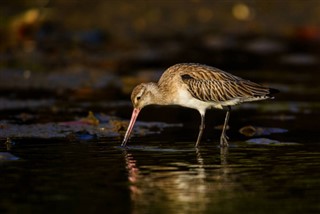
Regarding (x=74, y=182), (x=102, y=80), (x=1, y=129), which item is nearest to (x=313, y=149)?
(x=74, y=182)

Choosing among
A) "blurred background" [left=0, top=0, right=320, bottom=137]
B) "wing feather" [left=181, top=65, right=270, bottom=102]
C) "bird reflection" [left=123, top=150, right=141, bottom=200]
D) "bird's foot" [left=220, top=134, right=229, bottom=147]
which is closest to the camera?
"bird reflection" [left=123, top=150, right=141, bottom=200]

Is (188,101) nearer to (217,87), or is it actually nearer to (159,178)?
(217,87)

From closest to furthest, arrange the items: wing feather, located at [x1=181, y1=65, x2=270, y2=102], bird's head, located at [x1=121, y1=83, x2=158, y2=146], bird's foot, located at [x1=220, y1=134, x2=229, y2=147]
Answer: bird's foot, located at [x1=220, y1=134, x2=229, y2=147]
wing feather, located at [x1=181, y1=65, x2=270, y2=102]
bird's head, located at [x1=121, y1=83, x2=158, y2=146]

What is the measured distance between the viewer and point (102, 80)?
21734 mm

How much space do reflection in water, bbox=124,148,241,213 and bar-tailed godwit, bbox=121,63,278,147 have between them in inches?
59.0

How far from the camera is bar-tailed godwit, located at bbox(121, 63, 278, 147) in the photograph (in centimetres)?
1398

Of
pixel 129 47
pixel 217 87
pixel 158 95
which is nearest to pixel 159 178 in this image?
pixel 217 87

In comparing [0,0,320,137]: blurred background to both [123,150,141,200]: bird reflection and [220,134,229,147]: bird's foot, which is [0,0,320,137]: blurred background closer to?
[220,134,229,147]: bird's foot

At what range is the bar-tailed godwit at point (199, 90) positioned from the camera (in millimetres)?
13984

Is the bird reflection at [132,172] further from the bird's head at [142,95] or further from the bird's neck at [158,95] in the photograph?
the bird's neck at [158,95]

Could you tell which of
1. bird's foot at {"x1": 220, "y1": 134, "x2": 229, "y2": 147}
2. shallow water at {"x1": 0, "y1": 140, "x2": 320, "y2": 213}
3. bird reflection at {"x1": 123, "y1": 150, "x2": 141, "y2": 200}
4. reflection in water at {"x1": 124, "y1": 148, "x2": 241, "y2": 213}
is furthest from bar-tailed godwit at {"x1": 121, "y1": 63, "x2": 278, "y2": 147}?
reflection in water at {"x1": 124, "y1": 148, "x2": 241, "y2": 213}

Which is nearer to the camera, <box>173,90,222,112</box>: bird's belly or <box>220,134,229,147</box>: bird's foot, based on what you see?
<box>220,134,229,147</box>: bird's foot

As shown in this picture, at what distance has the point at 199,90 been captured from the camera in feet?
45.7

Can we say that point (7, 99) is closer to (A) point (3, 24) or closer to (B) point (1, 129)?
(B) point (1, 129)
